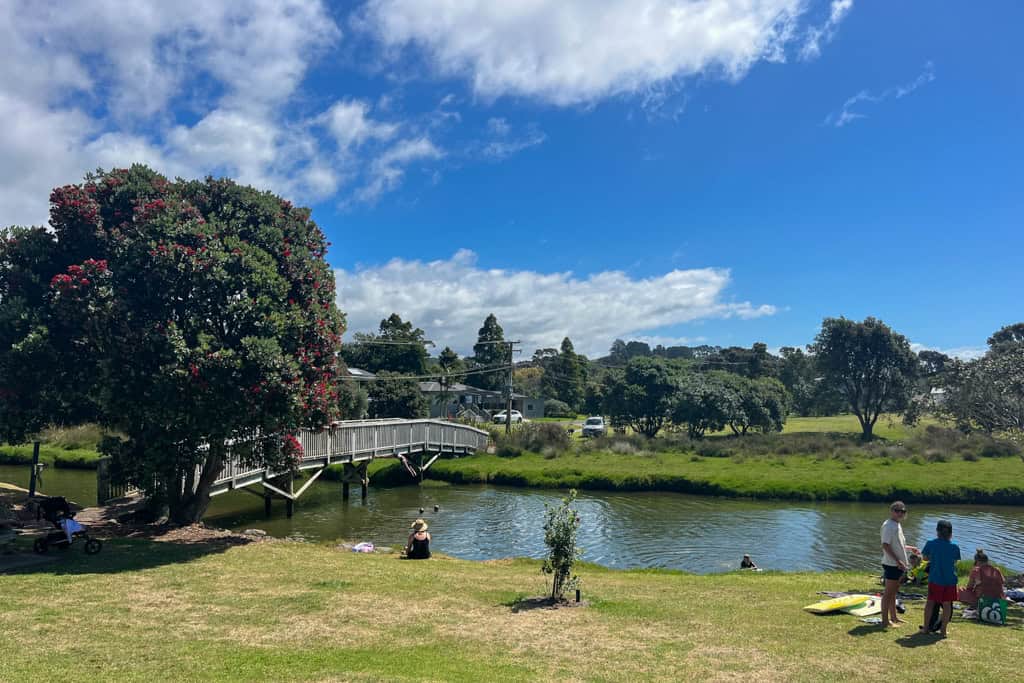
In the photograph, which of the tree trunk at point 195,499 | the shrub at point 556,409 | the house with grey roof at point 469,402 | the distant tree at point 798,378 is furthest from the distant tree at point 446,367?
the tree trunk at point 195,499

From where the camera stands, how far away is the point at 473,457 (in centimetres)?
4225

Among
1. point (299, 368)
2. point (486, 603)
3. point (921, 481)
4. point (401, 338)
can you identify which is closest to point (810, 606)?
point (486, 603)

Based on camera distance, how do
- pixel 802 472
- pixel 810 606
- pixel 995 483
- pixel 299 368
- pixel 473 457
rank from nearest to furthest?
pixel 810 606 → pixel 299 368 → pixel 995 483 → pixel 802 472 → pixel 473 457

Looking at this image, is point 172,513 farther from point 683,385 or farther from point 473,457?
point 683,385

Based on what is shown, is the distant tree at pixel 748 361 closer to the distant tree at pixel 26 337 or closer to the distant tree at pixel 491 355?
the distant tree at pixel 491 355

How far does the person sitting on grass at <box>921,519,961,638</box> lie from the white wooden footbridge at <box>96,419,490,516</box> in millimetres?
13179

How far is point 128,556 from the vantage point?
13484mm

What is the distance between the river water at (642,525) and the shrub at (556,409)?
53075 mm

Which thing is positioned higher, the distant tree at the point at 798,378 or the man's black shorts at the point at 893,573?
the distant tree at the point at 798,378

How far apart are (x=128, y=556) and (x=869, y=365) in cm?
6074

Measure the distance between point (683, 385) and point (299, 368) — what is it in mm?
42496

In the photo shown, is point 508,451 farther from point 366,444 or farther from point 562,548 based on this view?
point 562,548

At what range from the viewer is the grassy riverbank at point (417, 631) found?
7484 millimetres

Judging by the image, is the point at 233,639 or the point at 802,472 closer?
the point at 233,639
